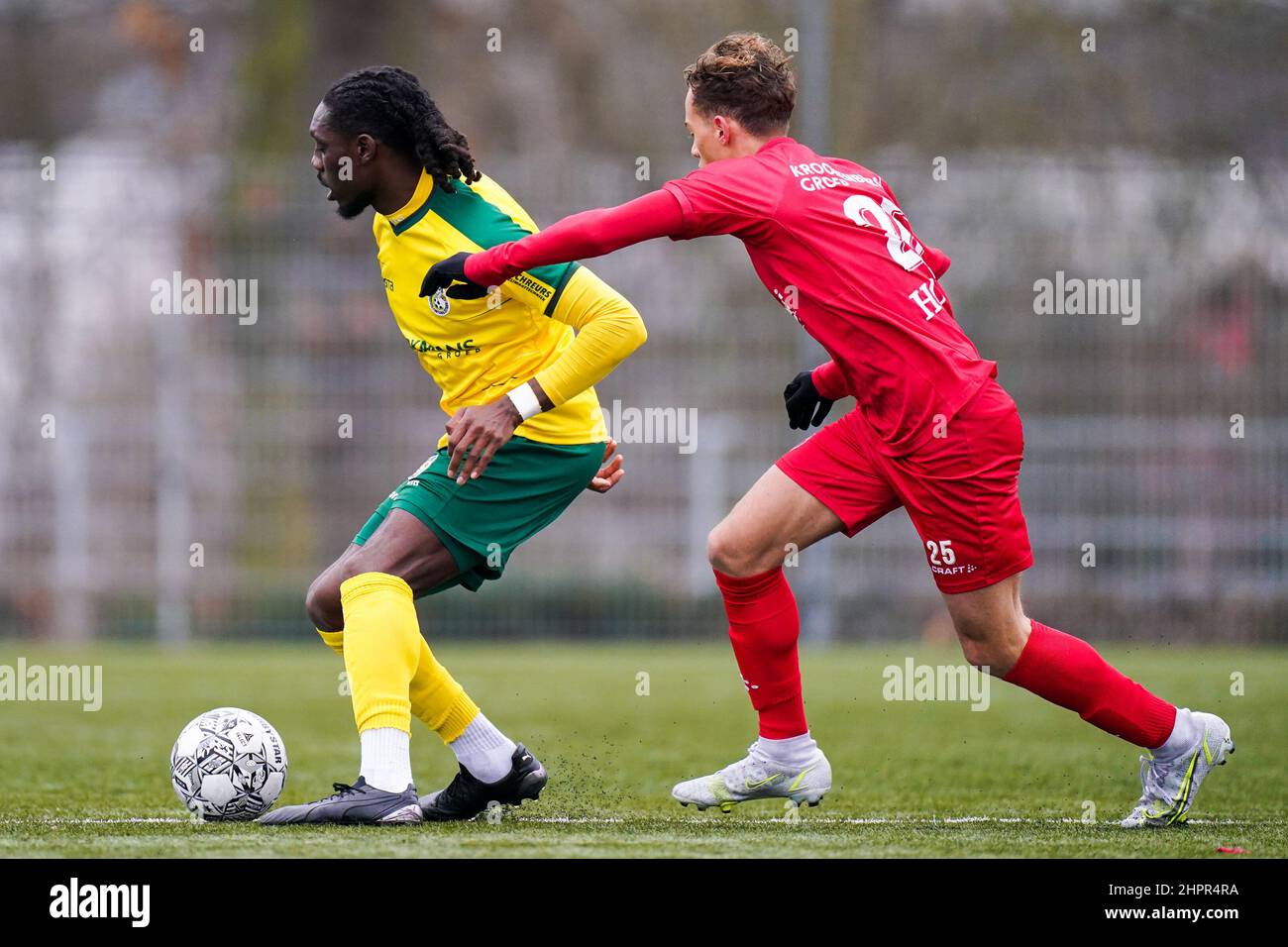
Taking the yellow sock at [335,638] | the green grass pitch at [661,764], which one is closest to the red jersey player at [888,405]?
the green grass pitch at [661,764]

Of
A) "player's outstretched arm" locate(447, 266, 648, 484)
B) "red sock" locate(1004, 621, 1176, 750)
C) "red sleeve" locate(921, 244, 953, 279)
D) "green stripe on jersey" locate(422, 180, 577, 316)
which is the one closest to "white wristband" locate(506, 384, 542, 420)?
"player's outstretched arm" locate(447, 266, 648, 484)

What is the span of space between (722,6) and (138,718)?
10.8 metres

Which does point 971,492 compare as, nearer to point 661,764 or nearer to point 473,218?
point 473,218

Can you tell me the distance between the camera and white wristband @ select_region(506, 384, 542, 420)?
4.56 meters

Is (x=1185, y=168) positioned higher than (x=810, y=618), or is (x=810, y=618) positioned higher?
(x=1185, y=168)

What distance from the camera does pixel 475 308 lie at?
4.80m

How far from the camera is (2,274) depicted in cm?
1248

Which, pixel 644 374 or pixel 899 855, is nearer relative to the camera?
pixel 899 855

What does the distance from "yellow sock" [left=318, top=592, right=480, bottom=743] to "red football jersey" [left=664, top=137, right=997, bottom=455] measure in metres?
1.41

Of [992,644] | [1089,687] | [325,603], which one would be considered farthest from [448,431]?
[1089,687]

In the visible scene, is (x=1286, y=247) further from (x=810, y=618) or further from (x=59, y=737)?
(x=59, y=737)

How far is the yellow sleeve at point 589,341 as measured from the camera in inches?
181

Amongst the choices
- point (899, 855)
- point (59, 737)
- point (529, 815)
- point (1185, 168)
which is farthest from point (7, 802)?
point (1185, 168)

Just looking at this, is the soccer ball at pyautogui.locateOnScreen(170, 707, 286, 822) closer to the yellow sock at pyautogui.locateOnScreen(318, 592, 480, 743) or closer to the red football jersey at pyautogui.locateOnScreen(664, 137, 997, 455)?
the yellow sock at pyautogui.locateOnScreen(318, 592, 480, 743)
